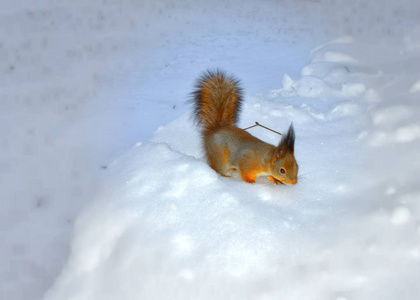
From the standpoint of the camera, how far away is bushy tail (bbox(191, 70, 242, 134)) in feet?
5.89

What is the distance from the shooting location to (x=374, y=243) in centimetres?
120

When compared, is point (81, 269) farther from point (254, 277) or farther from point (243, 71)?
point (243, 71)

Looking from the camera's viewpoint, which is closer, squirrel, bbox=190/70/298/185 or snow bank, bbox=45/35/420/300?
snow bank, bbox=45/35/420/300

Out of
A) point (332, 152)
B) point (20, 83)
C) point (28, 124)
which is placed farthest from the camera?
point (20, 83)

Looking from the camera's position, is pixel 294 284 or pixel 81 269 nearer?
pixel 294 284

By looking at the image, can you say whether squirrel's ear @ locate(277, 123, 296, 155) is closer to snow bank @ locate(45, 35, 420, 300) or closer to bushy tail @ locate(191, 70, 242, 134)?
snow bank @ locate(45, 35, 420, 300)

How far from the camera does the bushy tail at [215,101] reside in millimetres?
1796

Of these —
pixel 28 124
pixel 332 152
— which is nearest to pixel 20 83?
pixel 28 124

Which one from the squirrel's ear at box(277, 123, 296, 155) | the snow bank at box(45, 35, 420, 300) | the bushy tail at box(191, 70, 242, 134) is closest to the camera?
the snow bank at box(45, 35, 420, 300)

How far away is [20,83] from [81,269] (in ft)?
4.24

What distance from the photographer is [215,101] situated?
1.79 metres

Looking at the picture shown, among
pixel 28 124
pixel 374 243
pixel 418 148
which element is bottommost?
pixel 28 124

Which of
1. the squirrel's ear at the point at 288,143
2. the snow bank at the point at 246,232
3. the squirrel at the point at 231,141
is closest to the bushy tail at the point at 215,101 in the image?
the squirrel at the point at 231,141

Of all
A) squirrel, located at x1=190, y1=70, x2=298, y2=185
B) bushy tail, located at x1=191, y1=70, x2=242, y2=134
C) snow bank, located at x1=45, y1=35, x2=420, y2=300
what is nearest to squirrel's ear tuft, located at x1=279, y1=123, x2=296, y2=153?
squirrel, located at x1=190, y1=70, x2=298, y2=185
